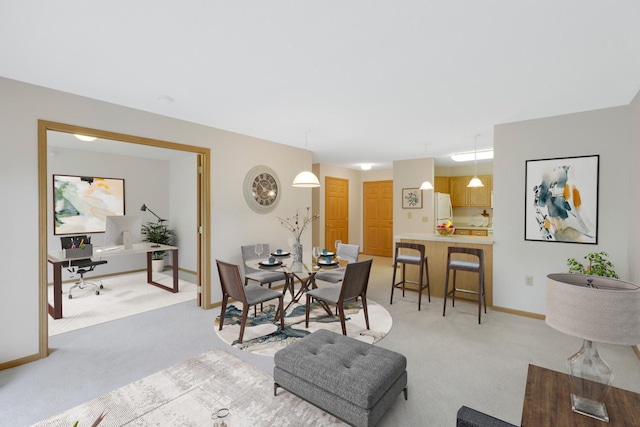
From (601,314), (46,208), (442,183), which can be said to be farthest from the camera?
(442,183)

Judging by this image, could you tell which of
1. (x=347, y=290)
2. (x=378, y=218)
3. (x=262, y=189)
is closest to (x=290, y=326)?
(x=347, y=290)

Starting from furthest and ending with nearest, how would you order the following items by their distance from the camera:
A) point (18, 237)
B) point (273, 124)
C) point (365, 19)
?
point (273, 124) → point (18, 237) → point (365, 19)

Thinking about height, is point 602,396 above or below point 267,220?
below

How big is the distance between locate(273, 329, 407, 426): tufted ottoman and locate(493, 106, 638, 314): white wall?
2.64m

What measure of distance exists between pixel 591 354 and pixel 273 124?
368cm

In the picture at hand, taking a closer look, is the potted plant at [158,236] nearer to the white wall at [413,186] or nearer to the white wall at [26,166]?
the white wall at [26,166]

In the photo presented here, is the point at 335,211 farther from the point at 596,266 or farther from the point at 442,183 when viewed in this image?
the point at 596,266

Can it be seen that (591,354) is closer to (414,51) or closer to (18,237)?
(414,51)

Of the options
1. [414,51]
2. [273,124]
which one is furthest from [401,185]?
[414,51]

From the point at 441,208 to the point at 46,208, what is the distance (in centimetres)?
641

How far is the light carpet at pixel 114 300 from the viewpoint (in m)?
3.69

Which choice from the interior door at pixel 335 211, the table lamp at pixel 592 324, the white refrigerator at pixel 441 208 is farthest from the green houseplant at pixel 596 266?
the interior door at pixel 335 211

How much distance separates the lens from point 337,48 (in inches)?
82.2

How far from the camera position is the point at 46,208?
9.24 feet
